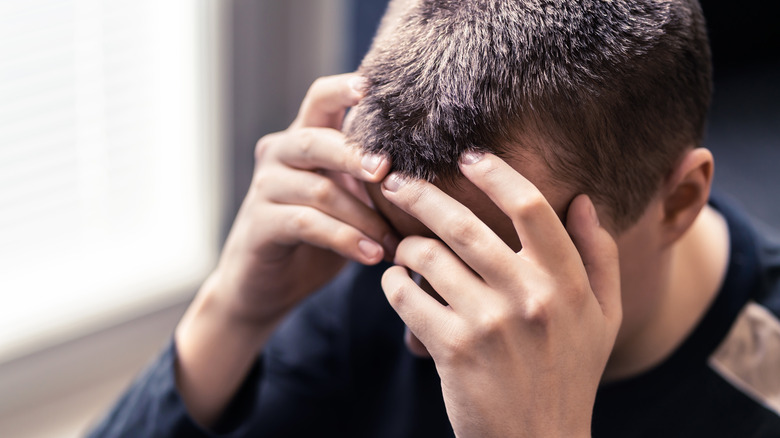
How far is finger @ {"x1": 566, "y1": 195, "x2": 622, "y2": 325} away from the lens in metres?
0.65

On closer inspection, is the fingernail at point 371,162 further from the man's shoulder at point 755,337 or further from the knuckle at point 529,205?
the man's shoulder at point 755,337

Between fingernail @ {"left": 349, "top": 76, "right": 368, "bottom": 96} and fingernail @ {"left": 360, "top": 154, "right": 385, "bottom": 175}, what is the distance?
87 millimetres

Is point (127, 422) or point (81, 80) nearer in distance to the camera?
point (127, 422)

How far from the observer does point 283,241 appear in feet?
2.64

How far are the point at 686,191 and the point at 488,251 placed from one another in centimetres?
29

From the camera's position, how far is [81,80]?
1.33 m

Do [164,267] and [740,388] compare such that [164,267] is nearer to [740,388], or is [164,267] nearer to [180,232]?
[180,232]

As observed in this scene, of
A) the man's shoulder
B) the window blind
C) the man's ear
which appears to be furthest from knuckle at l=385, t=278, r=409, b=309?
the window blind

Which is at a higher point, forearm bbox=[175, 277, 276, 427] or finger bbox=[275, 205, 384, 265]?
finger bbox=[275, 205, 384, 265]

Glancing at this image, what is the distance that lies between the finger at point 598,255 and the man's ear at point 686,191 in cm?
14

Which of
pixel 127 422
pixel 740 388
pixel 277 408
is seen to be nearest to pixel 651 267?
pixel 740 388

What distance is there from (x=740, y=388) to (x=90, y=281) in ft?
4.00

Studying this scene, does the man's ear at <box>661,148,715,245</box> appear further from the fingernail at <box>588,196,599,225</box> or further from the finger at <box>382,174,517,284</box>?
the finger at <box>382,174,517,284</box>

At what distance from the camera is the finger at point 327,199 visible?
726 millimetres
